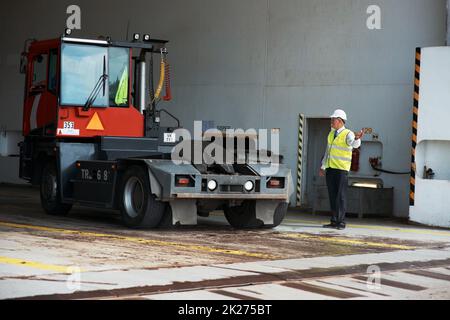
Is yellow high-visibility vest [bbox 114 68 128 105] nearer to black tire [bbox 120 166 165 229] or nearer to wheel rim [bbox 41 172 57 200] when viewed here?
wheel rim [bbox 41 172 57 200]

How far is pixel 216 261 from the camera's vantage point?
9.77 metres

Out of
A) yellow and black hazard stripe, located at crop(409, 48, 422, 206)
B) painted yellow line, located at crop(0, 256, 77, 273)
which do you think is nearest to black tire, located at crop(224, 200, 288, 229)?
yellow and black hazard stripe, located at crop(409, 48, 422, 206)

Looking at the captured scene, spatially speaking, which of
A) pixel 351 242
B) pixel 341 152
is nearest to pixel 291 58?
pixel 341 152

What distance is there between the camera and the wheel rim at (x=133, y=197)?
13.2m

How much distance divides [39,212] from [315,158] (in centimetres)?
607

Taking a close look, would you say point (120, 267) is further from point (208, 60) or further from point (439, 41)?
point (208, 60)

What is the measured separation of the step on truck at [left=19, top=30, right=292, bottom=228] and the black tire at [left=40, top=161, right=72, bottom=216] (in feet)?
0.06

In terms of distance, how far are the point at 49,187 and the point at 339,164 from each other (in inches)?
199

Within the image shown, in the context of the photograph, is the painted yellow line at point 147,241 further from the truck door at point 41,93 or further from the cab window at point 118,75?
the cab window at point 118,75

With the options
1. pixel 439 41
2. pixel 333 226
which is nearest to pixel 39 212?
pixel 333 226

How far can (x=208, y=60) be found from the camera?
20.2m

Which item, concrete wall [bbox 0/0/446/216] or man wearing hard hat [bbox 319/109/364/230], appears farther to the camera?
concrete wall [bbox 0/0/446/216]

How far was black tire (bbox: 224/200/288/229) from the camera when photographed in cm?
1377

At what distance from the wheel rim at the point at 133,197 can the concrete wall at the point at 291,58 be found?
19.3ft
